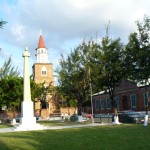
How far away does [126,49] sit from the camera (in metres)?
31.3

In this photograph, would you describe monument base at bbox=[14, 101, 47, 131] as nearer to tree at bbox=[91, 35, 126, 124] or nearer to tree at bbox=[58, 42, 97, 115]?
tree at bbox=[91, 35, 126, 124]

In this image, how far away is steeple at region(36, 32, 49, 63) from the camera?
3314 inches

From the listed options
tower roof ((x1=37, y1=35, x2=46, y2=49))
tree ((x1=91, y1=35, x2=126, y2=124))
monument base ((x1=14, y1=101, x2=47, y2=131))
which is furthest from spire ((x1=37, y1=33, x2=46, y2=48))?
monument base ((x1=14, y1=101, x2=47, y2=131))

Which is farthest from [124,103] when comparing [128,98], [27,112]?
[27,112]

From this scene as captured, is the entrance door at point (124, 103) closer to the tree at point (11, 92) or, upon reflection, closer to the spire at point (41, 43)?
the tree at point (11, 92)

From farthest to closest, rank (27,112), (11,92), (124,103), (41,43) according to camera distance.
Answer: (41,43), (124,103), (11,92), (27,112)

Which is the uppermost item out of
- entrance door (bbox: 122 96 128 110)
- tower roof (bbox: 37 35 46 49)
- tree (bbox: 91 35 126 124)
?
tower roof (bbox: 37 35 46 49)

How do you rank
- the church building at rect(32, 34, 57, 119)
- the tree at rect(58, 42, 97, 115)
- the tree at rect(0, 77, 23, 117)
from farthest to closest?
the church building at rect(32, 34, 57, 119)
the tree at rect(0, 77, 23, 117)
the tree at rect(58, 42, 97, 115)

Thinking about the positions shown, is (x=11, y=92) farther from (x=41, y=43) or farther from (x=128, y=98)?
(x=41, y=43)

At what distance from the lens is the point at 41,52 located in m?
84.6

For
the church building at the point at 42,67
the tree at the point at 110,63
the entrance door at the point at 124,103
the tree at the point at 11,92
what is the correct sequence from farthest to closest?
the church building at the point at 42,67
the entrance door at the point at 124,103
the tree at the point at 11,92
the tree at the point at 110,63

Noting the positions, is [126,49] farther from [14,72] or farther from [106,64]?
[14,72]

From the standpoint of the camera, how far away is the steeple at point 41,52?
8419 cm

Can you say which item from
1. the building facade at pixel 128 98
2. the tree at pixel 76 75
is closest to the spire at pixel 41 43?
the building facade at pixel 128 98
